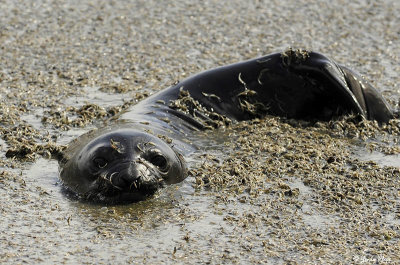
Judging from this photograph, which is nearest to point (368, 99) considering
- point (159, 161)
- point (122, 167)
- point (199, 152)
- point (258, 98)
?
point (258, 98)

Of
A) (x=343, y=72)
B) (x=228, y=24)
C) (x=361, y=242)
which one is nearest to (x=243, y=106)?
(x=343, y=72)

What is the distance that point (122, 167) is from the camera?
6727mm

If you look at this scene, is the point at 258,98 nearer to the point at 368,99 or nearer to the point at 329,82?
the point at 329,82

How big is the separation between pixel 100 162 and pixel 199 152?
1.33m

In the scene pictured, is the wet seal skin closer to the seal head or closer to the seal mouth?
the seal head

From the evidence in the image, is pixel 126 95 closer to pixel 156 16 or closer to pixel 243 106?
pixel 243 106

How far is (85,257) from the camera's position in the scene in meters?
5.66

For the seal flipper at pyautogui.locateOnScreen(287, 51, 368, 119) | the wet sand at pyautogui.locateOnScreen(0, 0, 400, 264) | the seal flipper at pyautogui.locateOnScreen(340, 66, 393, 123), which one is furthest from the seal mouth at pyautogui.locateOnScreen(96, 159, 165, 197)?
the seal flipper at pyautogui.locateOnScreen(340, 66, 393, 123)

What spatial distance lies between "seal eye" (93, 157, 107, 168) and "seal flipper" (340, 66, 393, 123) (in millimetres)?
3096

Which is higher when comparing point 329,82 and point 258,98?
point 329,82

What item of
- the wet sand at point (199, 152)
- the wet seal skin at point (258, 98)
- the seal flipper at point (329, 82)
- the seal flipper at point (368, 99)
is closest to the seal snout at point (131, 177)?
the wet sand at point (199, 152)

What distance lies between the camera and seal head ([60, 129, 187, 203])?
→ 6680mm

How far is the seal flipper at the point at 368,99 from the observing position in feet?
29.4

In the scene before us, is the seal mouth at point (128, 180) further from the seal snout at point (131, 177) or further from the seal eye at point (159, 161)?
the seal eye at point (159, 161)
